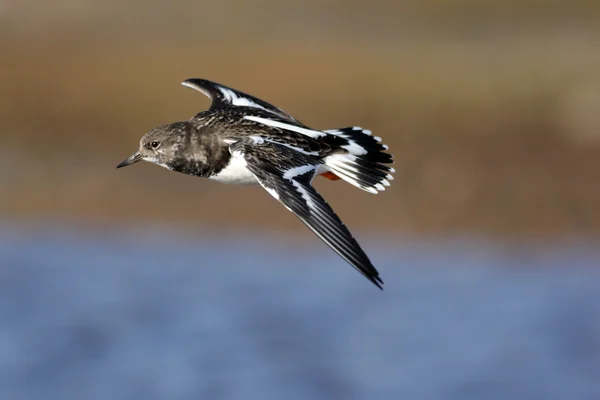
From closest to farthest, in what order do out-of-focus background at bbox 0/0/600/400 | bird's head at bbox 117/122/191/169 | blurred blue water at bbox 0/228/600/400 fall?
bird's head at bbox 117/122/191/169, blurred blue water at bbox 0/228/600/400, out-of-focus background at bbox 0/0/600/400

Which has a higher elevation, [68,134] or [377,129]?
[377,129]

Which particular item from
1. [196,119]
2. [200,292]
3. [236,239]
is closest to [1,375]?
[200,292]

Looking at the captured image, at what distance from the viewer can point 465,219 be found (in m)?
14.6

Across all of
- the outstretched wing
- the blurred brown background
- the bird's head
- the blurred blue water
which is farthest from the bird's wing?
the blurred brown background

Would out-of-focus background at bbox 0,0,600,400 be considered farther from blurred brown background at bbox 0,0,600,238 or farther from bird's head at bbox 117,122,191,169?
bird's head at bbox 117,122,191,169

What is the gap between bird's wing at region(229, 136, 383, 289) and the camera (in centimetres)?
647

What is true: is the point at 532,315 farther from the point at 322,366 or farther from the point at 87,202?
the point at 87,202

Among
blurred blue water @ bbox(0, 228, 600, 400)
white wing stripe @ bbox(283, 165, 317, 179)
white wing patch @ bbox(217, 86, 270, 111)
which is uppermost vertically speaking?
white wing patch @ bbox(217, 86, 270, 111)

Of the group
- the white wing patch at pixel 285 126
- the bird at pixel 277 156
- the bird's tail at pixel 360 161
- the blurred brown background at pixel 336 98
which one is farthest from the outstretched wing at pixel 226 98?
the blurred brown background at pixel 336 98

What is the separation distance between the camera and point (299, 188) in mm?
6871

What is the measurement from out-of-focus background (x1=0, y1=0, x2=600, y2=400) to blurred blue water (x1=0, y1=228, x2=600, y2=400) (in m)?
0.03

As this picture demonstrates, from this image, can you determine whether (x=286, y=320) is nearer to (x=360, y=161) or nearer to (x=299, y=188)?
(x=360, y=161)

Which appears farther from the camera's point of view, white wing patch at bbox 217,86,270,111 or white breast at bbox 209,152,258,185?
white wing patch at bbox 217,86,270,111

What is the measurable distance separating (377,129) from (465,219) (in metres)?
1.91
